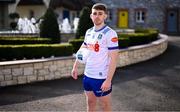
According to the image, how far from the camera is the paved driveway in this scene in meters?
8.78

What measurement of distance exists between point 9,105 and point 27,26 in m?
18.9

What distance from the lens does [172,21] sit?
41.7 m

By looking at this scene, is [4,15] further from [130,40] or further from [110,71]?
[110,71]

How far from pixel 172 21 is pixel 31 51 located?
102 ft

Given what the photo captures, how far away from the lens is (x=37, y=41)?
16.2 meters

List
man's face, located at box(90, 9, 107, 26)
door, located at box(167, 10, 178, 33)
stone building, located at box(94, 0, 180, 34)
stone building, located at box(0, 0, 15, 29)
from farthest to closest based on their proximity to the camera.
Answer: door, located at box(167, 10, 178, 33) < stone building, located at box(94, 0, 180, 34) < stone building, located at box(0, 0, 15, 29) < man's face, located at box(90, 9, 107, 26)

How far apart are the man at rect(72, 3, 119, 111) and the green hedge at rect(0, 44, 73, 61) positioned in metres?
6.69

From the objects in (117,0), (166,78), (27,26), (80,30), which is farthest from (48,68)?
(117,0)

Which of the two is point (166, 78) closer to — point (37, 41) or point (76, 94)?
point (76, 94)

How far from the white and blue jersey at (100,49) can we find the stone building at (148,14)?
35.9m

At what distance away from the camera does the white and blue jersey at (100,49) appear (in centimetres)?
594


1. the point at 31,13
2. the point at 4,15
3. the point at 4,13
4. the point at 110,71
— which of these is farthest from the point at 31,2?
the point at 110,71

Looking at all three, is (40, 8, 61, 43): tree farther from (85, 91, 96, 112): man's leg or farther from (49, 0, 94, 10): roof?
(49, 0, 94, 10): roof

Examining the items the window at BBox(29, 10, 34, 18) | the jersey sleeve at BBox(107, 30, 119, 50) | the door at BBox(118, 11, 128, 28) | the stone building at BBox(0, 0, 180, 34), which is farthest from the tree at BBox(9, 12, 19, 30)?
the jersey sleeve at BBox(107, 30, 119, 50)
